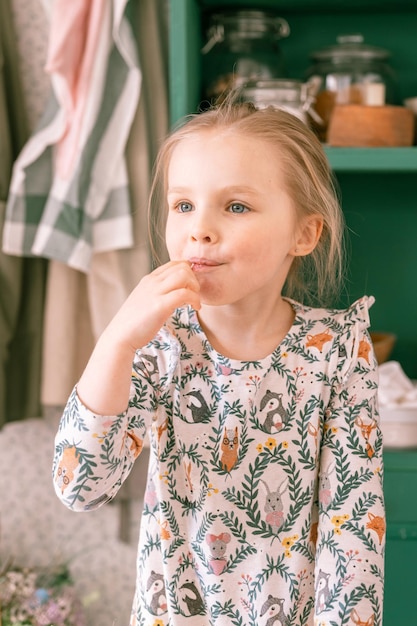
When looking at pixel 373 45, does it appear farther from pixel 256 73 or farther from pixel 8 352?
pixel 8 352

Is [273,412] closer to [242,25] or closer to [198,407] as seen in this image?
[198,407]

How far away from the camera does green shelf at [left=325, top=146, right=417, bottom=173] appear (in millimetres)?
1613

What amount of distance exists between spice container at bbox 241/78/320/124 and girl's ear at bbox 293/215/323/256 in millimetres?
598

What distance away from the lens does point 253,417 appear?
1.03 metres

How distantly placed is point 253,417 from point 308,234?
24 centimetres

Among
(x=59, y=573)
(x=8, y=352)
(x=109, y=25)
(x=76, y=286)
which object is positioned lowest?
(x=59, y=573)

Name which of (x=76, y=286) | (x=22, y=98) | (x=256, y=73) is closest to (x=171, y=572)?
(x=76, y=286)

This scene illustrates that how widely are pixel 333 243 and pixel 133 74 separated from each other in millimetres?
802

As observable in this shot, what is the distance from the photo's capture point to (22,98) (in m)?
1.94

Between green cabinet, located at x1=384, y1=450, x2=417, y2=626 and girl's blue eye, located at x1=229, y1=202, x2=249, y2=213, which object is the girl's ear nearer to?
girl's blue eye, located at x1=229, y1=202, x2=249, y2=213

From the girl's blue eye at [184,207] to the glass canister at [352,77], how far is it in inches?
32.8

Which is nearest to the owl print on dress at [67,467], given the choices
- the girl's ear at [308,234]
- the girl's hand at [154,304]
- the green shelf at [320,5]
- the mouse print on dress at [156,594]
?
the girl's hand at [154,304]

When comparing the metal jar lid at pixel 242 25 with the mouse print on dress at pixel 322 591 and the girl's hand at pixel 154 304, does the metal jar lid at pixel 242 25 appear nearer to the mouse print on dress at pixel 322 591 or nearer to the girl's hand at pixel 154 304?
the girl's hand at pixel 154 304

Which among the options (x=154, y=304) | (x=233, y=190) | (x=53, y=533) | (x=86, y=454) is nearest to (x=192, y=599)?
(x=86, y=454)
